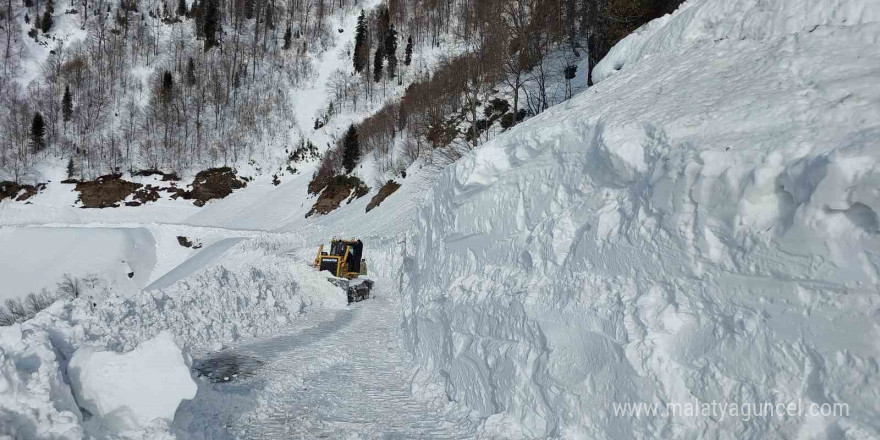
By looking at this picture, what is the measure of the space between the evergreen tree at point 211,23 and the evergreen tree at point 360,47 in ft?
75.2

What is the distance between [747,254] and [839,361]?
1.03 meters

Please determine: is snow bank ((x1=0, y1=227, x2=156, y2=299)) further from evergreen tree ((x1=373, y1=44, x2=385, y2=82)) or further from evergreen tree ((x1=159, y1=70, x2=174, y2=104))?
evergreen tree ((x1=373, y1=44, x2=385, y2=82))

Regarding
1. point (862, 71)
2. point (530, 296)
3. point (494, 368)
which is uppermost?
point (862, 71)

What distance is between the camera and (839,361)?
3168mm

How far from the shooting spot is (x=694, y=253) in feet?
14.0

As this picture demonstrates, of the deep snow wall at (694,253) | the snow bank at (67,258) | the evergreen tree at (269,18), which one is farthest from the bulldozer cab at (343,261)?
the evergreen tree at (269,18)

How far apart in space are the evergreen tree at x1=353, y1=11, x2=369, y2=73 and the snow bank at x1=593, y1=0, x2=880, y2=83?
63206mm

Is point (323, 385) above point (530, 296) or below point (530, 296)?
below

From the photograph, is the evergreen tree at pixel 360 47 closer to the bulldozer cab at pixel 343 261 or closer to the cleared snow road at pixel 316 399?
the bulldozer cab at pixel 343 261

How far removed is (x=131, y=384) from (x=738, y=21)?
395 inches

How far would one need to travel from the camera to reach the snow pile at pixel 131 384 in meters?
4.82

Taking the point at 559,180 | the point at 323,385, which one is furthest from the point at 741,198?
the point at 323,385

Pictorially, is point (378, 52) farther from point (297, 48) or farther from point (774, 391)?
point (774, 391)

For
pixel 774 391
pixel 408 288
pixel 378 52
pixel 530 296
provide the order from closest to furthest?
pixel 774 391 → pixel 530 296 → pixel 408 288 → pixel 378 52
